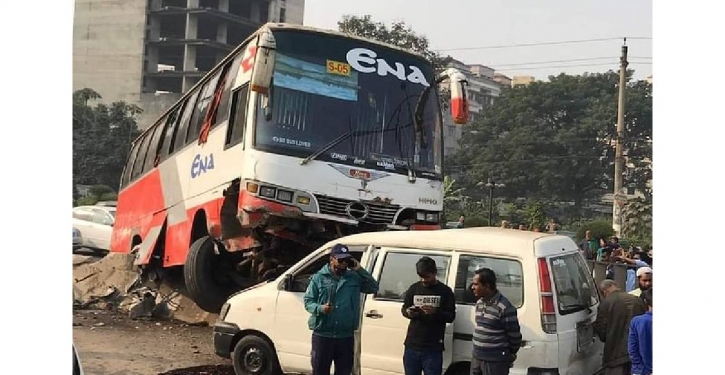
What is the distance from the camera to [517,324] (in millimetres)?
3145

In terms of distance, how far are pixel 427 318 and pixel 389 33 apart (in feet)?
4.34

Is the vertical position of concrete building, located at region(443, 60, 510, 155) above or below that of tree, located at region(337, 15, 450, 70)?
below

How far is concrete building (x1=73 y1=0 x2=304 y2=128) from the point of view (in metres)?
3.70

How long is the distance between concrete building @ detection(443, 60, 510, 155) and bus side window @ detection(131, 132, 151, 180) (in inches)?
59.9

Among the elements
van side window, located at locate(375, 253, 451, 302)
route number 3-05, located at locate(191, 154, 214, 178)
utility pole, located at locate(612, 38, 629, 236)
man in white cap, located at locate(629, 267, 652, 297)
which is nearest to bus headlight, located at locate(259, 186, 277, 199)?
route number 3-05, located at locate(191, 154, 214, 178)

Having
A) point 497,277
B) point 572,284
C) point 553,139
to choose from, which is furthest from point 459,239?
point 553,139

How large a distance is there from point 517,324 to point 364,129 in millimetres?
1083

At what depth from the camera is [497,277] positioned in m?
3.18

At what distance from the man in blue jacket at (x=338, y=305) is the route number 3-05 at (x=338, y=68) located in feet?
2.55

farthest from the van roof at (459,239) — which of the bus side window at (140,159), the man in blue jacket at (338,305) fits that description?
the bus side window at (140,159)

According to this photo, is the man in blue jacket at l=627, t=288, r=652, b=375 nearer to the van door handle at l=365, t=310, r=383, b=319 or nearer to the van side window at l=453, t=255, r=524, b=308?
the van side window at l=453, t=255, r=524, b=308

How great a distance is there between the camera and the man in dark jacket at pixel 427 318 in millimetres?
3264

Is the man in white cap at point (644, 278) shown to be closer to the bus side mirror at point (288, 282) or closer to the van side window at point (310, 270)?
the van side window at point (310, 270)
